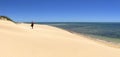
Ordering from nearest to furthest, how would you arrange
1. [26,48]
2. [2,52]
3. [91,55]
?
1. [2,52]
2. [26,48]
3. [91,55]

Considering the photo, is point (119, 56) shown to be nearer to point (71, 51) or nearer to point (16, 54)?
point (71, 51)

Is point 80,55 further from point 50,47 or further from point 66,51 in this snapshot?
point 50,47

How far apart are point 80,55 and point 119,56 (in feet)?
6.86

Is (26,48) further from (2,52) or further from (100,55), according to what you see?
(100,55)

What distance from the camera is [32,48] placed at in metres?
8.89

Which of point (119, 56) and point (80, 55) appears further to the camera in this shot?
point (119, 56)

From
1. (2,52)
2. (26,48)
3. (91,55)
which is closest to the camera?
(2,52)

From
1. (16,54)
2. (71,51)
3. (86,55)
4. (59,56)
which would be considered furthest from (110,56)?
(16,54)

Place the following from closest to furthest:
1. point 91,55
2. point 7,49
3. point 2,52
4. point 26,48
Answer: point 2,52, point 7,49, point 26,48, point 91,55

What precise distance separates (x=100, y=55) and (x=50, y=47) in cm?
239

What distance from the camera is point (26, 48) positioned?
8.72m

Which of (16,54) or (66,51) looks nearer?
(16,54)

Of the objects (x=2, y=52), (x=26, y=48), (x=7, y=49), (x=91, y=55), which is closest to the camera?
(x=2, y=52)

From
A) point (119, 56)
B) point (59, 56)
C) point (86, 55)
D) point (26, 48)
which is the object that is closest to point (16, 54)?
point (26, 48)
